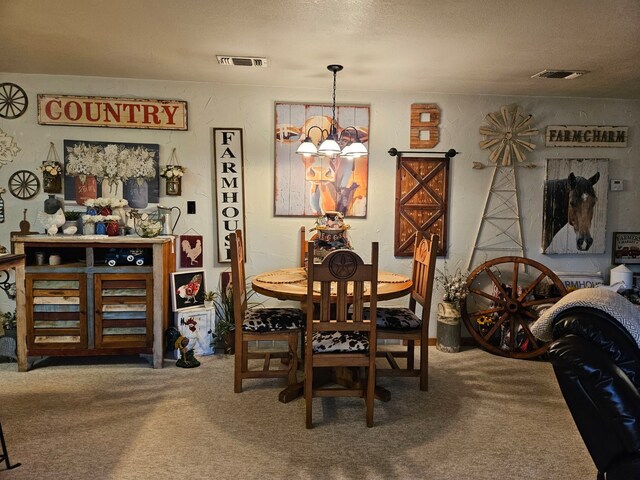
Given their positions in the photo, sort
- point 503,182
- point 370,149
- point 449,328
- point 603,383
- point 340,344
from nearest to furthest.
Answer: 1. point 603,383
2. point 340,344
3. point 449,328
4. point 370,149
5. point 503,182

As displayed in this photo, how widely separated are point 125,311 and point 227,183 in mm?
1337

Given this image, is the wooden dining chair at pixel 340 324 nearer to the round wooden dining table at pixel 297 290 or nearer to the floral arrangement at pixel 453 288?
the round wooden dining table at pixel 297 290

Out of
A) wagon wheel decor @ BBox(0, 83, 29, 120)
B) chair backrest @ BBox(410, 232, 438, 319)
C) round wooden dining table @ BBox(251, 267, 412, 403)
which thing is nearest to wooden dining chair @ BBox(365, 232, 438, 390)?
chair backrest @ BBox(410, 232, 438, 319)

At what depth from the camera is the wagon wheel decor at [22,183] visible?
395 cm

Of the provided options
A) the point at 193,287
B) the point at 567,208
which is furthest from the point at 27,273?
the point at 567,208

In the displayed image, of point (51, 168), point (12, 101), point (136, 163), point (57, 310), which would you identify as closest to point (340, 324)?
point (57, 310)

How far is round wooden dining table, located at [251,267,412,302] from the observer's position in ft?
9.69

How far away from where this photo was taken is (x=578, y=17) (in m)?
2.50

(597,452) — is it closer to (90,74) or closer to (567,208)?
(567,208)

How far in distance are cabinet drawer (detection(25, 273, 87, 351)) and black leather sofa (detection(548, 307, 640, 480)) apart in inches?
125

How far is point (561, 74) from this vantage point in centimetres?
359

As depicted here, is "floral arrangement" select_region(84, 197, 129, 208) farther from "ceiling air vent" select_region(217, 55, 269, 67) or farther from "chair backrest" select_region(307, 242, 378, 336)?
"chair backrest" select_region(307, 242, 378, 336)

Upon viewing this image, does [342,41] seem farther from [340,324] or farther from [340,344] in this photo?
[340,344]

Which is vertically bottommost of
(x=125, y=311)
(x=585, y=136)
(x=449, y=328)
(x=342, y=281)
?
(x=449, y=328)
